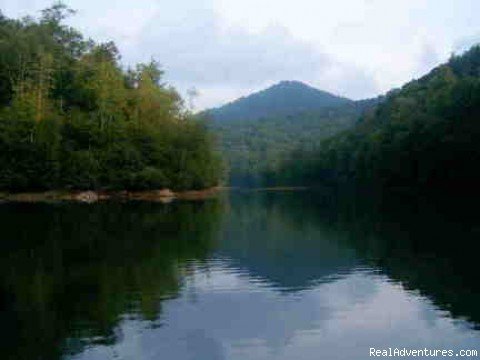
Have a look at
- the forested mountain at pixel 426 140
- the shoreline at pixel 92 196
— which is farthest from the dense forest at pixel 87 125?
the forested mountain at pixel 426 140

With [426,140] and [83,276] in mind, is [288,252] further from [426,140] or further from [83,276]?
[426,140]

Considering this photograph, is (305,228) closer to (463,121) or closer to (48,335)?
(48,335)

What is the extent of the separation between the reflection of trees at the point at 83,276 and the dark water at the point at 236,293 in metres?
0.05

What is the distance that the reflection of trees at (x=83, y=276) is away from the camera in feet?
51.1

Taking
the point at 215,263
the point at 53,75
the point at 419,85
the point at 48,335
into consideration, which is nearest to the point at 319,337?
the point at 48,335

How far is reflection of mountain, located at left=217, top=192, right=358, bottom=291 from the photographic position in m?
23.4

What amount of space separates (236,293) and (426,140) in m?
76.1

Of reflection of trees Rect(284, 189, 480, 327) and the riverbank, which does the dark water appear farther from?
the riverbank

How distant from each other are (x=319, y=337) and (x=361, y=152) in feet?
400

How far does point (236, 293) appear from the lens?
20.3 m

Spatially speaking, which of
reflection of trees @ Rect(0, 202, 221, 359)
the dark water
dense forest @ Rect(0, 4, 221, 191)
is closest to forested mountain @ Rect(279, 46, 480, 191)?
dense forest @ Rect(0, 4, 221, 191)

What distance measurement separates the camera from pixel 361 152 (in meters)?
134

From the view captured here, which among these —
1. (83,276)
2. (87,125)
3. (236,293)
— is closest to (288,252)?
(236,293)

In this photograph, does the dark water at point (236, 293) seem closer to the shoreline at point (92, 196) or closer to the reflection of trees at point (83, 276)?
the reflection of trees at point (83, 276)
